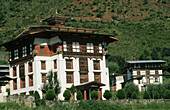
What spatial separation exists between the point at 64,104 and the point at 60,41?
1542cm

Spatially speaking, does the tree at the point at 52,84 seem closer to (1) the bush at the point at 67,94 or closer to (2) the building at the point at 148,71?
(1) the bush at the point at 67,94

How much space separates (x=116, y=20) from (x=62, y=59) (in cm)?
10594

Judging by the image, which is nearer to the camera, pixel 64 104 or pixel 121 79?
pixel 64 104

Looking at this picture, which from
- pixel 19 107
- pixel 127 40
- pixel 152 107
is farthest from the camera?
pixel 127 40

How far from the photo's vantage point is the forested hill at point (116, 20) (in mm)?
128125

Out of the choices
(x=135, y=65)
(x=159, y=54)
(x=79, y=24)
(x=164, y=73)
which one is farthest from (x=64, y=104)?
(x=79, y=24)

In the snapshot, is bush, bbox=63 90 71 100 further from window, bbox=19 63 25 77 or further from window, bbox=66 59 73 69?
window, bbox=19 63 25 77

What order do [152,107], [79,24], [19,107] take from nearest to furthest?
[19,107] → [152,107] → [79,24]

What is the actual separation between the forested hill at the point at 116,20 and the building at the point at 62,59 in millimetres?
Answer: 38809

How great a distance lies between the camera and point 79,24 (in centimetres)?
15025

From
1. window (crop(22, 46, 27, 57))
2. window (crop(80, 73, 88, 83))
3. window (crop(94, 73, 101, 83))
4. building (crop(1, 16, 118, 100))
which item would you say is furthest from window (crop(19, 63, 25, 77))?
window (crop(94, 73, 101, 83))

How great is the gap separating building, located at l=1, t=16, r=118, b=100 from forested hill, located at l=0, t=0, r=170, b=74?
38809 mm

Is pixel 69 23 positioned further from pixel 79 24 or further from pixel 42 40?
pixel 42 40

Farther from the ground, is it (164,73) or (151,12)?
(151,12)
